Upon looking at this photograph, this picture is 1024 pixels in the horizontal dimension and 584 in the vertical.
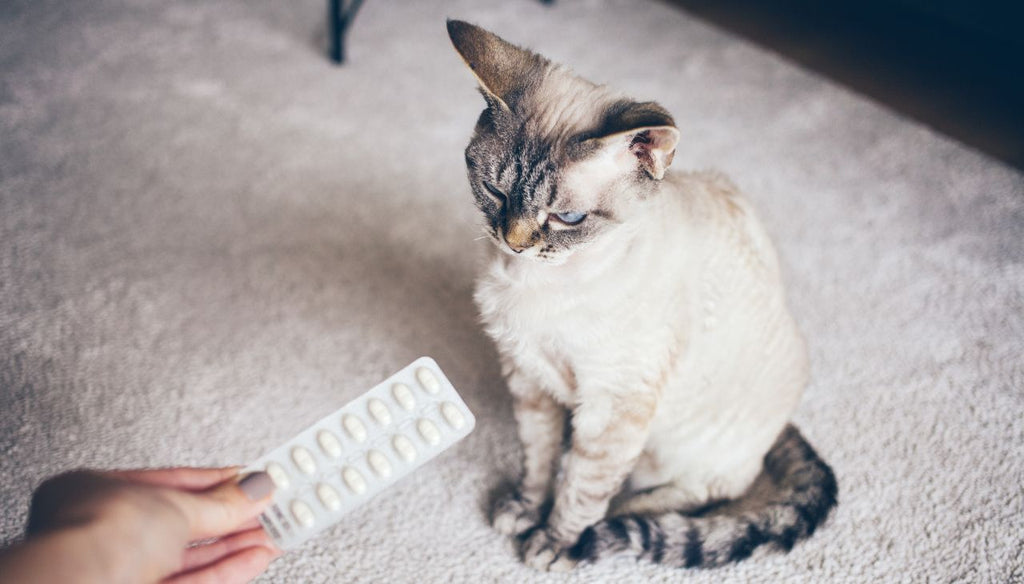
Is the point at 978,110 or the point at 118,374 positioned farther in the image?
the point at 978,110

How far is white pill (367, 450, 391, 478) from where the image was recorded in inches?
35.4

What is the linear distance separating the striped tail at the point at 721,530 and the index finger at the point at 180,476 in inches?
23.3

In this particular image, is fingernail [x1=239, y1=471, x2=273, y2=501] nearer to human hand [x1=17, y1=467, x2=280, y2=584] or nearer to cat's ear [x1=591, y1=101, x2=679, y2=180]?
human hand [x1=17, y1=467, x2=280, y2=584]

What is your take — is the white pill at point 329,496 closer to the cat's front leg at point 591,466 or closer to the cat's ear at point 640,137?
the cat's front leg at point 591,466

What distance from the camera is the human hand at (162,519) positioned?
62 centimetres

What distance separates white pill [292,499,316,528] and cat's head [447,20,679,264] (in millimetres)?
456

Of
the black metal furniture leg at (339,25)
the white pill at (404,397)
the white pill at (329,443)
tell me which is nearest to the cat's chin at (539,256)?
the white pill at (404,397)

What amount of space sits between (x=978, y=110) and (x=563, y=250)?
2159 millimetres

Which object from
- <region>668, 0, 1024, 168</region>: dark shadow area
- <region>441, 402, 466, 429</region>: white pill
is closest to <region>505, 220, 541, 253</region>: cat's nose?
<region>441, 402, 466, 429</region>: white pill

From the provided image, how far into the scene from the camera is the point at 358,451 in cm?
92

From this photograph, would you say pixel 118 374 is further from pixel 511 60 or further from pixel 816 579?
pixel 816 579

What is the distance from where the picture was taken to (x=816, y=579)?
111 cm

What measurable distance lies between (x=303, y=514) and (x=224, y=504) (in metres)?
0.12

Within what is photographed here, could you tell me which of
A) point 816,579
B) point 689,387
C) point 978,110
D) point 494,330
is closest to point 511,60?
point 494,330
